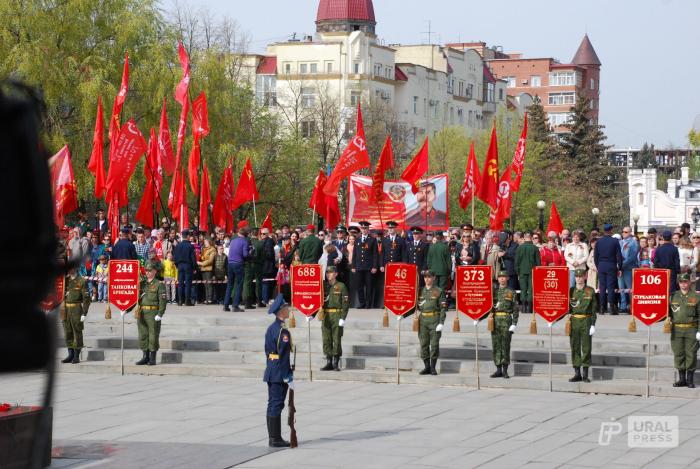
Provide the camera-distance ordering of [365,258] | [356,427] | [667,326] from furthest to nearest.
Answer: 1. [365,258]
2. [667,326]
3. [356,427]

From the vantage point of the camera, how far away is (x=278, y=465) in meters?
12.3

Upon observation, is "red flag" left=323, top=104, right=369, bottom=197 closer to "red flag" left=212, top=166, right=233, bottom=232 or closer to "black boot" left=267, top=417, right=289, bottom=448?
"red flag" left=212, top=166, right=233, bottom=232

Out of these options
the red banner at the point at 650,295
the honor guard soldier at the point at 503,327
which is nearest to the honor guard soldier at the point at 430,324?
the honor guard soldier at the point at 503,327

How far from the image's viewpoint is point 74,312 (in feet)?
68.4

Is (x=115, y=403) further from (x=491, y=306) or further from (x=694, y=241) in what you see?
(x=694, y=241)

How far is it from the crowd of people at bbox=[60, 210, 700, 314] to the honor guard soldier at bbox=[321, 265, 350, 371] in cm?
420

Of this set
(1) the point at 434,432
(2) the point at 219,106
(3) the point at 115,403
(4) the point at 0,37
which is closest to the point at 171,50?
(2) the point at 219,106

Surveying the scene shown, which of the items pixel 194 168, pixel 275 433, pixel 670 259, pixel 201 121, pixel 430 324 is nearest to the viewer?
pixel 275 433

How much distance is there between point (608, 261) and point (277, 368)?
446 inches

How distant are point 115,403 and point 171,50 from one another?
78.6ft

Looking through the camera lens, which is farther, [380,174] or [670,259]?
[380,174]

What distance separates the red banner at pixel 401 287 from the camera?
1923 centimetres

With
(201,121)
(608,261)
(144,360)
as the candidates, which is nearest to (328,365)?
(144,360)

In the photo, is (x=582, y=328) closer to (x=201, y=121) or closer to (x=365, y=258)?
(x=365, y=258)
